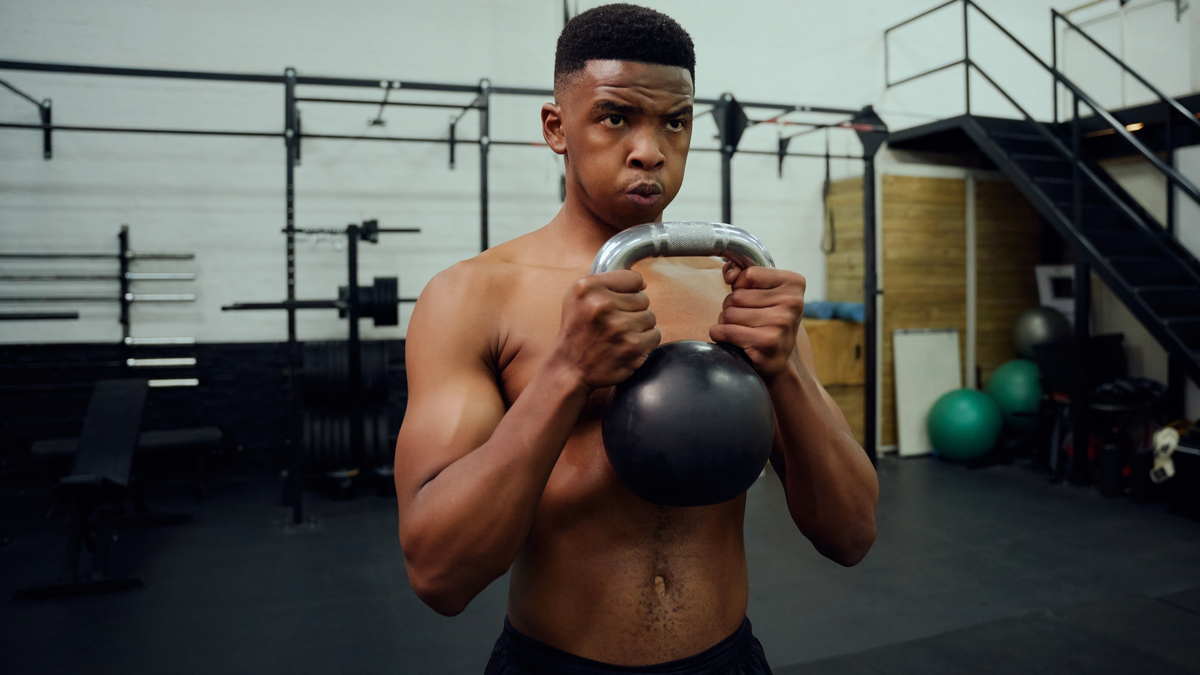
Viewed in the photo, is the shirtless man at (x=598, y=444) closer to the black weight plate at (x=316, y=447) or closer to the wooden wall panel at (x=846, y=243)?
the black weight plate at (x=316, y=447)

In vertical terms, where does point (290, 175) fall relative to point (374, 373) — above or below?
above

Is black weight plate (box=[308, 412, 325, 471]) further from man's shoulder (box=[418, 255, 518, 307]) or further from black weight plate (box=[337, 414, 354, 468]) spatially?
man's shoulder (box=[418, 255, 518, 307])

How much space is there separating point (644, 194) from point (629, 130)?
8 cm

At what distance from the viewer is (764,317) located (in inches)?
32.4

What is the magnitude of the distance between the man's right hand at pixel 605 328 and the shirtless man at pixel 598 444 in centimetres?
6

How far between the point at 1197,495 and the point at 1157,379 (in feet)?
5.60

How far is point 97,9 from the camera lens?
4.88m

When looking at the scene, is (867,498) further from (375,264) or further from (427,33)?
(427,33)

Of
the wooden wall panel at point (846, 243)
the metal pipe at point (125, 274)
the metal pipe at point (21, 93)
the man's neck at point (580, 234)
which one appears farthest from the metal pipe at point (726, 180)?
the metal pipe at point (21, 93)

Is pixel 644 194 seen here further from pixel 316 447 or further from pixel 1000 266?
pixel 1000 266

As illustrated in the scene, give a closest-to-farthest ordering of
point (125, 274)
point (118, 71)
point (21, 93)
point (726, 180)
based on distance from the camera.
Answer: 1. point (118, 71)
2. point (21, 93)
3. point (726, 180)
4. point (125, 274)

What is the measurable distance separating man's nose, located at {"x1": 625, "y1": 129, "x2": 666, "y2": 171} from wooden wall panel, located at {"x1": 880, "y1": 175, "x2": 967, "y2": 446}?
5232 mm

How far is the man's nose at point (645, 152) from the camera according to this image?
2.95ft

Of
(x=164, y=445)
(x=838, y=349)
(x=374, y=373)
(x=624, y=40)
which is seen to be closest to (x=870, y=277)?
(x=838, y=349)
